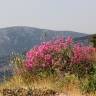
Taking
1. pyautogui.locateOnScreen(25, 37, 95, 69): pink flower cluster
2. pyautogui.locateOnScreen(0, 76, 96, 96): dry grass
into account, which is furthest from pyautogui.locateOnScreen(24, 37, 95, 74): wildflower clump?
pyautogui.locateOnScreen(0, 76, 96, 96): dry grass

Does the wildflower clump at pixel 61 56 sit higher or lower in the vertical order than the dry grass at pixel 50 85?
higher

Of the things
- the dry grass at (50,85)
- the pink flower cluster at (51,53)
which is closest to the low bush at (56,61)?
the pink flower cluster at (51,53)

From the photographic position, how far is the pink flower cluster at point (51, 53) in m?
17.3

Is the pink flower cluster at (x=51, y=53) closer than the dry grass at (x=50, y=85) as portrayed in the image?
No

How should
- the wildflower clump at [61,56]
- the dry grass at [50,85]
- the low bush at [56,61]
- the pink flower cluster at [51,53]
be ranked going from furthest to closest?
the pink flower cluster at [51,53]
the wildflower clump at [61,56]
the low bush at [56,61]
the dry grass at [50,85]

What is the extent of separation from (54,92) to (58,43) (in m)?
4.48

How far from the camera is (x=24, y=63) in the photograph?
17906 millimetres

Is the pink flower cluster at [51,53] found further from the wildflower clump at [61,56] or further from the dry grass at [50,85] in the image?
the dry grass at [50,85]

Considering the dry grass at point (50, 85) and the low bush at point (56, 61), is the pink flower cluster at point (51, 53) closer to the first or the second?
the low bush at point (56, 61)

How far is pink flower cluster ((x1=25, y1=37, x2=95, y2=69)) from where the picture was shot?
17312mm

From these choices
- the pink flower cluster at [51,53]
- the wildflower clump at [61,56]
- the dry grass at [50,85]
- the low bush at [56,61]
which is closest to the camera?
the dry grass at [50,85]

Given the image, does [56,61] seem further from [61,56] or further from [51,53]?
[51,53]

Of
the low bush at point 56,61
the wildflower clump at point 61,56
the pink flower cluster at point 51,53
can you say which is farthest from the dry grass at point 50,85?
the pink flower cluster at point 51,53

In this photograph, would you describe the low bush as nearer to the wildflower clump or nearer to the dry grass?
the wildflower clump
